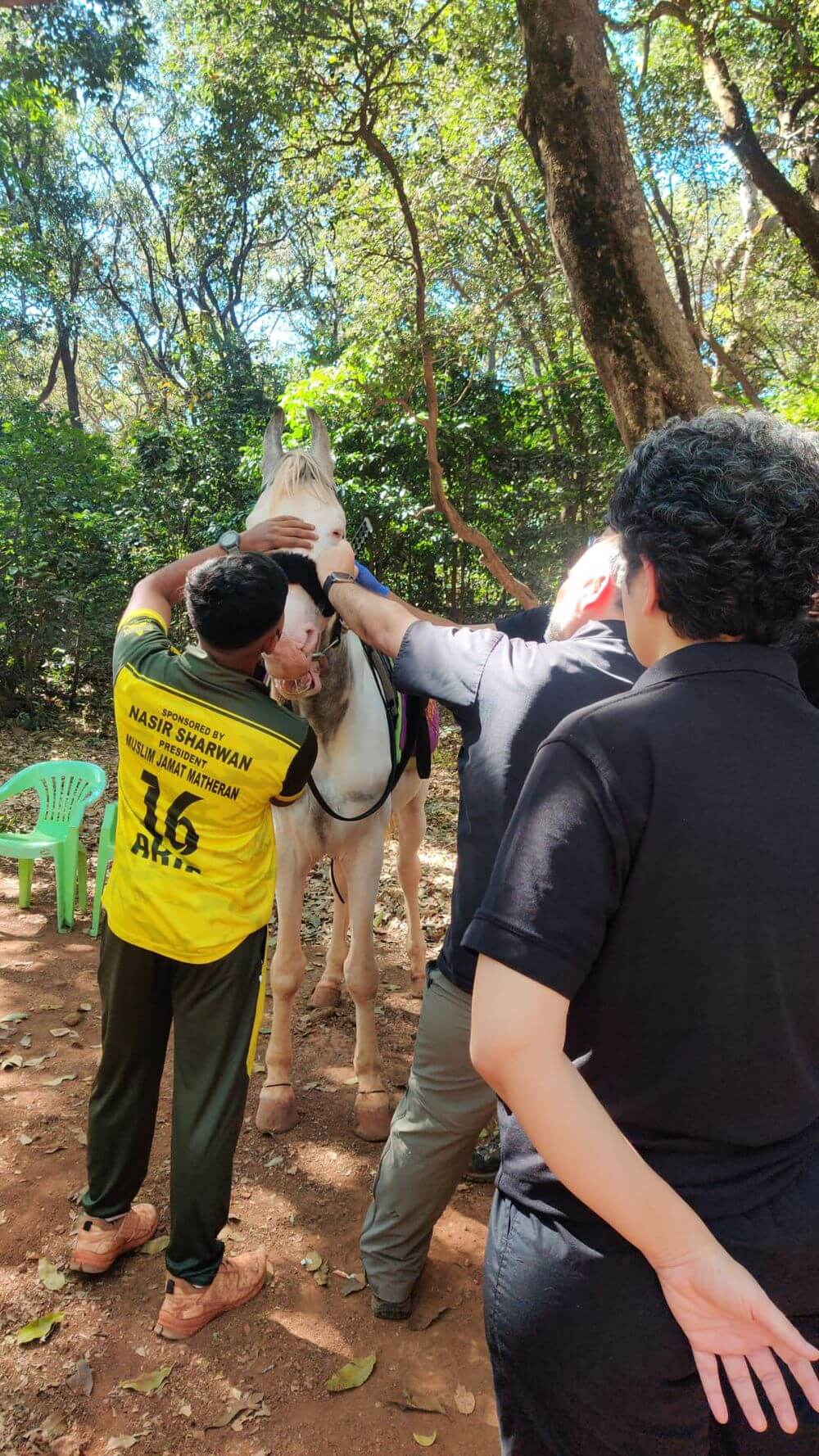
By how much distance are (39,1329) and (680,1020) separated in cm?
241

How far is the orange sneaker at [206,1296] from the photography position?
235 cm

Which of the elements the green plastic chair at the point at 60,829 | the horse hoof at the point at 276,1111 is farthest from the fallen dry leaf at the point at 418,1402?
the green plastic chair at the point at 60,829

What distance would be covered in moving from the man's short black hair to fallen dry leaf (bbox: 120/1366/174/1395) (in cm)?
201

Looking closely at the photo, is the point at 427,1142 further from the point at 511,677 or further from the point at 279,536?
the point at 279,536

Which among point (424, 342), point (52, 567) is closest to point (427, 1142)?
point (424, 342)

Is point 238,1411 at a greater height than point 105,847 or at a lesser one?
lesser

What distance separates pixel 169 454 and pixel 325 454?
854cm

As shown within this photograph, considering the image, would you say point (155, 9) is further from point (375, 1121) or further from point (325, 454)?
point (375, 1121)

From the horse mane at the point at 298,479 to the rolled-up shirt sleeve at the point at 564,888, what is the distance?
7.51 feet

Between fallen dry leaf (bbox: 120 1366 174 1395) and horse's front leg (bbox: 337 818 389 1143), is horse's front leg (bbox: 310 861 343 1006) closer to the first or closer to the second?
horse's front leg (bbox: 337 818 389 1143)

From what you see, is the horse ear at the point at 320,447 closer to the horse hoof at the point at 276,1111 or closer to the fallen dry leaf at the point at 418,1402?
the horse hoof at the point at 276,1111

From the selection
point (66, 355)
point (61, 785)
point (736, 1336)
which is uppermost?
point (66, 355)

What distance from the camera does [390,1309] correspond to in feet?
8.20

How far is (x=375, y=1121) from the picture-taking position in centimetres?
337
